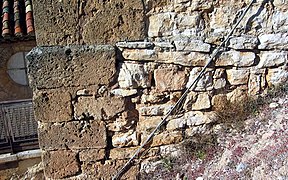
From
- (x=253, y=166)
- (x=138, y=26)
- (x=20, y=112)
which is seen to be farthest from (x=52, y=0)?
(x=20, y=112)

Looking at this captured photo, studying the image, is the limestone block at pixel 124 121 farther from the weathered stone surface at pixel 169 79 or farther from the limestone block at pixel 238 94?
the limestone block at pixel 238 94

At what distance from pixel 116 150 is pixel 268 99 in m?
1.33

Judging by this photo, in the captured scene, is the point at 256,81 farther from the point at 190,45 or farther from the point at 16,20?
the point at 16,20

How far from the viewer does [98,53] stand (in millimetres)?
2514

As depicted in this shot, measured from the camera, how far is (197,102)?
2.72m

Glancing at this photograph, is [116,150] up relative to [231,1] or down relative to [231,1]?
down

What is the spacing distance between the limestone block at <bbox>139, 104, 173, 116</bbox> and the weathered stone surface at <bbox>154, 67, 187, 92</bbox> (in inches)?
Result: 5.6

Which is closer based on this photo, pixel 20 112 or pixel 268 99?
pixel 268 99

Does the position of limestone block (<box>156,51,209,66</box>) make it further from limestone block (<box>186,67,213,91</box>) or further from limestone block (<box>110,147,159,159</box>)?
limestone block (<box>110,147,159,159</box>)

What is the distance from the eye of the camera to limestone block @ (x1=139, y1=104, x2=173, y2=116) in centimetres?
267

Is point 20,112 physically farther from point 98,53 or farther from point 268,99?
point 268,99

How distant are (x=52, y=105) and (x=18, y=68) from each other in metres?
5.52

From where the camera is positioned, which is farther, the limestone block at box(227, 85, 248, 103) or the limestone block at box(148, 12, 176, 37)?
the limestone block at box(227, 85, 248, 103)

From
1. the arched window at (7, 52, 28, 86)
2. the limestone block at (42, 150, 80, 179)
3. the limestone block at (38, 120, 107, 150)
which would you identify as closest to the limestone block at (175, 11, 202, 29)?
the limestone block at (38, 120, 107, 150)
